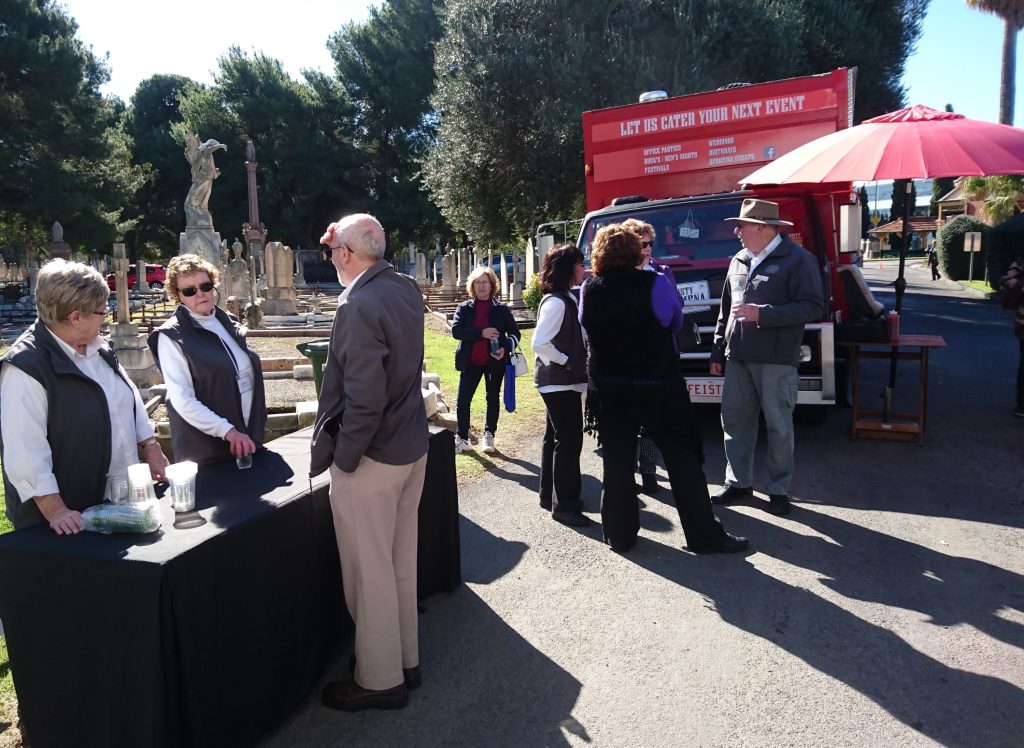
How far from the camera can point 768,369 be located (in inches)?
203

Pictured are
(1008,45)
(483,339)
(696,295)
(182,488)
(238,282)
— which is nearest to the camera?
(182,488)


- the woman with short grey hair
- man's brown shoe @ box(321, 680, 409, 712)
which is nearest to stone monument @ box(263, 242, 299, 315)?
the woman with short grey hair

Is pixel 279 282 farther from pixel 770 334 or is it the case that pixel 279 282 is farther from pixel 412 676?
pixel 412 676

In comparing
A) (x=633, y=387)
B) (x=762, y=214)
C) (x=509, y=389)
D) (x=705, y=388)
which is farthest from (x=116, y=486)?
(x=705, y=388)

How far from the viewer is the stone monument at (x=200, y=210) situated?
21484mm

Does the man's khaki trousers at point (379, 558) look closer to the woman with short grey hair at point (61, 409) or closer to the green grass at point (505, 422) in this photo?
the woman with short grey hair at point (61, 409)

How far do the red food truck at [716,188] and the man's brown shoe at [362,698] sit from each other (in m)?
4.40

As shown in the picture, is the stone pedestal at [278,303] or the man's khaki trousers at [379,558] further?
the stone pedestal at [278,303]

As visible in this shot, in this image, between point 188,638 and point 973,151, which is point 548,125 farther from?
point 188,638

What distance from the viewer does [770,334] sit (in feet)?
16.8

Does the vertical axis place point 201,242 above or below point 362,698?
above

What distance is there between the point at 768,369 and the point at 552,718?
2981 millimetres

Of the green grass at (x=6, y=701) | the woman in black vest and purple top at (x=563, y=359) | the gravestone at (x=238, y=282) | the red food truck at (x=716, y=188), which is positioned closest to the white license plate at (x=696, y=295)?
the red food truck at (x=716, y=188)

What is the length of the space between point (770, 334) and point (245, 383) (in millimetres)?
3330
